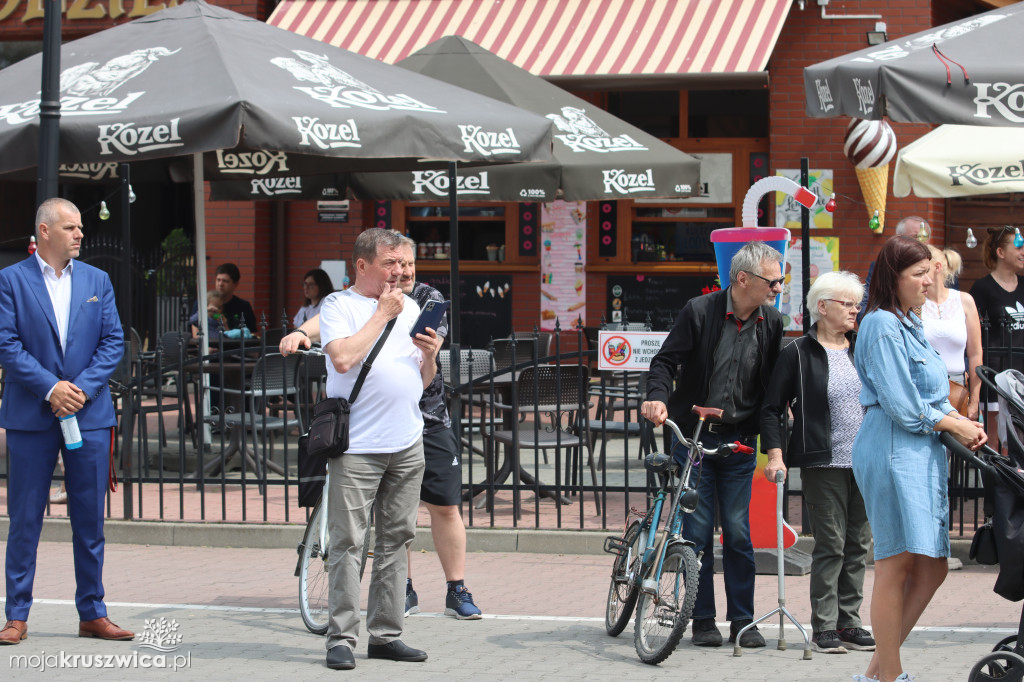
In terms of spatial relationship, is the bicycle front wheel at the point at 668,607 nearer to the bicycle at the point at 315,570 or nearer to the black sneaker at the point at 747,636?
the black sneaker at the point at 747,636

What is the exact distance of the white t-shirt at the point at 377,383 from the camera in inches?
210

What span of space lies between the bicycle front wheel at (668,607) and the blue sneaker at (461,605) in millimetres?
1032

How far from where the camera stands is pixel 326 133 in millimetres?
7387

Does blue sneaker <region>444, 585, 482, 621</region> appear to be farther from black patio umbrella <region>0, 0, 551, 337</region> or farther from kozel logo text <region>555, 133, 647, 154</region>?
kozel logo text <region>555, 133, 647, 154</region>

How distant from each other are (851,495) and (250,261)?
33.2 feet

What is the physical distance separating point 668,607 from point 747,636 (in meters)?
0.53

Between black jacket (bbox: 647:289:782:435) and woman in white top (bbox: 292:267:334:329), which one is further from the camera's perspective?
woman in white top (bbox: 292:267:334:329)

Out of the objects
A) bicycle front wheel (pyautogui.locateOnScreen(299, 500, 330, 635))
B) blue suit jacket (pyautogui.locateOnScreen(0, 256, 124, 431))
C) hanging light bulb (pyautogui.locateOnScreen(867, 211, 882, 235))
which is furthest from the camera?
hanging light bulb (pyautogui.locateOnScreen(867, 211, 882, 235))

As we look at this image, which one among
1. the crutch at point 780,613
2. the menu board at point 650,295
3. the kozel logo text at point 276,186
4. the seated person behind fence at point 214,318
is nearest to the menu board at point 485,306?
the menu board at point 650,295

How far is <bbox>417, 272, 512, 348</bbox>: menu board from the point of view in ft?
47.7

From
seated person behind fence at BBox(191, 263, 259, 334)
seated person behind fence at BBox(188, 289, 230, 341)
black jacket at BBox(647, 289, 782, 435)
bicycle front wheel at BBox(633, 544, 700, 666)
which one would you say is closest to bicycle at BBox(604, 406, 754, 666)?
bicycle front wheel at BBox(633, 544, 700, 666)

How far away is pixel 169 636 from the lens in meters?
5.85

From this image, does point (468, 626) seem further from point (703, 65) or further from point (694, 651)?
point (703, 65)

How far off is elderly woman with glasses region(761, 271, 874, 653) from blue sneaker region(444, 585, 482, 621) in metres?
1.64
